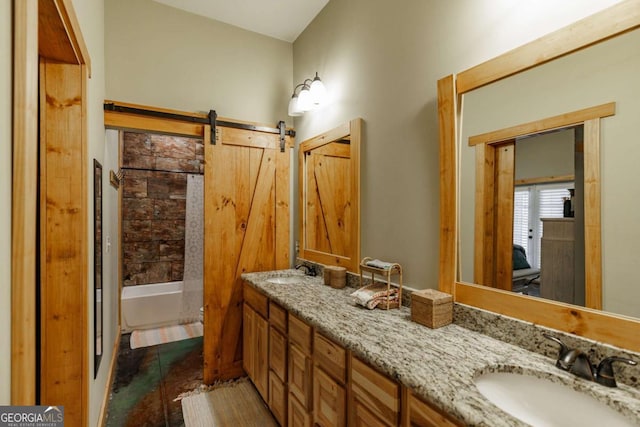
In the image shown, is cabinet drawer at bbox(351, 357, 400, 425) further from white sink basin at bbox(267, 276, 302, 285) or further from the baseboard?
the baseboard

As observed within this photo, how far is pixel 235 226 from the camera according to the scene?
9.02ft

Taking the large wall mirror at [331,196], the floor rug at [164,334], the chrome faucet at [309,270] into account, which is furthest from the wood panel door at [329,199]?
the floor rug at [164,334]

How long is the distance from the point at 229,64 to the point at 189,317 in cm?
311

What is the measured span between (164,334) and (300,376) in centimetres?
267

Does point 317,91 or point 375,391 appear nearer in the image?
point 375,391

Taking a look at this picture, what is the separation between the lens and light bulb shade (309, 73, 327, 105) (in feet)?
8.02

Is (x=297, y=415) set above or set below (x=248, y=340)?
below

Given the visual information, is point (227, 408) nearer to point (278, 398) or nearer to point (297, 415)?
point (278, 398)

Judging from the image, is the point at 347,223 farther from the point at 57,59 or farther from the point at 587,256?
the point at 57,59

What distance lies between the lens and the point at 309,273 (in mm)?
2684

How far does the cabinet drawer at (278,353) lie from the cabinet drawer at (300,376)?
0.08 metres

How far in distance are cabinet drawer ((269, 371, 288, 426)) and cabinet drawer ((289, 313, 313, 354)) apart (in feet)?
1.25

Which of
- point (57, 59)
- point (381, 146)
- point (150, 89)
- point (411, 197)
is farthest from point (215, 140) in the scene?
point (411, 197)

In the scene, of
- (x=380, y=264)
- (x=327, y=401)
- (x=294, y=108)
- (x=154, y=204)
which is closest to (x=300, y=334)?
(x=327, y=401)
